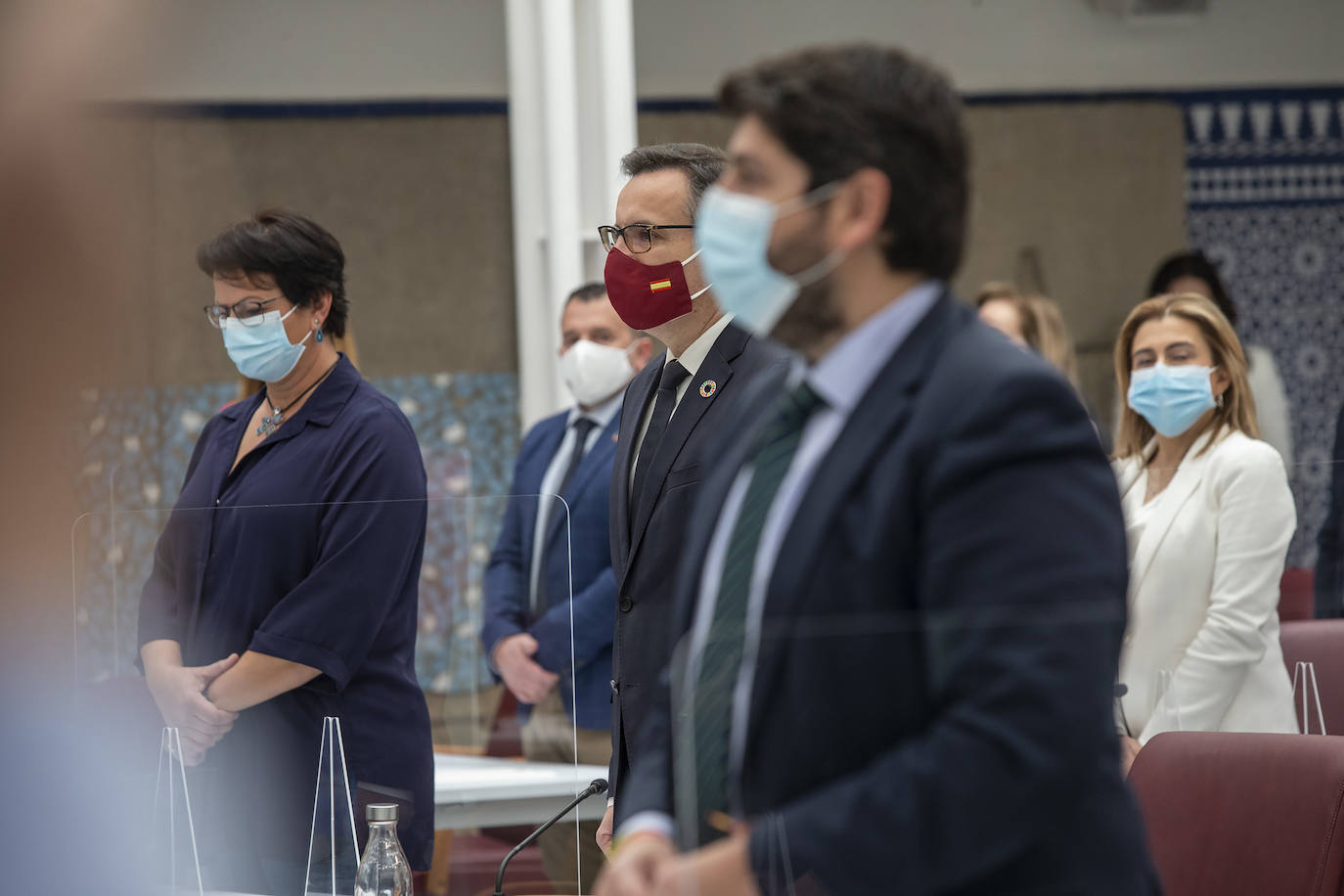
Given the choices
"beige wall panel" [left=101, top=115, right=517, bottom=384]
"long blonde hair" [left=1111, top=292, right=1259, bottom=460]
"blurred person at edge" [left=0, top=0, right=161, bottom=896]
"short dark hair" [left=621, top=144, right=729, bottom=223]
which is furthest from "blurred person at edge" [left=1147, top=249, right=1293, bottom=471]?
"blurred person at edge" [left=0, top=0, right=161, bottom=896]

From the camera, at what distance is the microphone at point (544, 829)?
2.04 metres

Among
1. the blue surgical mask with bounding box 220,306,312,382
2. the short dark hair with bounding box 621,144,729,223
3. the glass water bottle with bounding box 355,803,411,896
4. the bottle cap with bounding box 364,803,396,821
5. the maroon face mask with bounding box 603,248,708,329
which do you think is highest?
the short dark hair with bounding box 621,144,729,223

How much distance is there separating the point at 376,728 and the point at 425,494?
1.24ft

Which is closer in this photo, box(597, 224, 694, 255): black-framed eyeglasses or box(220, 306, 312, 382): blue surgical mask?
box(597, 224, 694, 255): black-framed eyeglasses

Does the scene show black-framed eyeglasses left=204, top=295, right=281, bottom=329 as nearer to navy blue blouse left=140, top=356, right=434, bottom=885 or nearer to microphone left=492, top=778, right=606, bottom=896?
navy blue blouse left=140, top=356, right=434, bottom=885

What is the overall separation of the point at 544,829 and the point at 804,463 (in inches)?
43.1

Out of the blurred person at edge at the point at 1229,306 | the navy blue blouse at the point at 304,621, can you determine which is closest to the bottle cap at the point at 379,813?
the navy blue blouse at the point at 304,621

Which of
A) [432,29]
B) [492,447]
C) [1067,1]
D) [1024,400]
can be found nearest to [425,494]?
[1024,400]

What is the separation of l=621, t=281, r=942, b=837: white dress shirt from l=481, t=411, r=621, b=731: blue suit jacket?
113cm

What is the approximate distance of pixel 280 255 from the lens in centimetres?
256

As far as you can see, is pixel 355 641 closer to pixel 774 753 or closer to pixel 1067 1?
pixel 774 753

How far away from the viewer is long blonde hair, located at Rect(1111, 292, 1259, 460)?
3.16m

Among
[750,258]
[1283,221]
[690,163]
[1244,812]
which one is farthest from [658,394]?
[1283,221]

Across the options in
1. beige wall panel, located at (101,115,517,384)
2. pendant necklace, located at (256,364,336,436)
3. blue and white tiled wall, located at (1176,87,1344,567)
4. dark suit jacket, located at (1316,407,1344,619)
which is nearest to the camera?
pendant necklace, located at (256,364,336,436)
